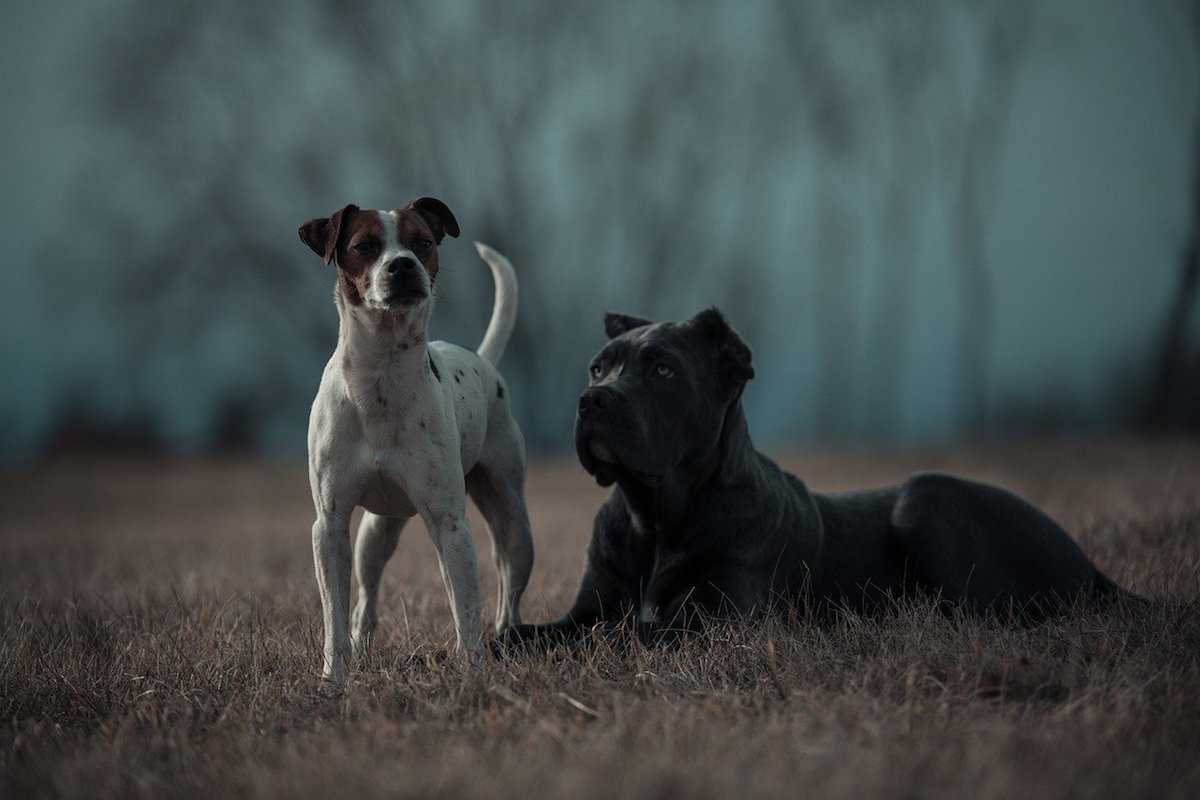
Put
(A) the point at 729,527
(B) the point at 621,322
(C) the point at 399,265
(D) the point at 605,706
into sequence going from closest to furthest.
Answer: (D) the point at 605,706, (C) the point at 399,265, (A) the point at 729,527, (B) the point at 621,322

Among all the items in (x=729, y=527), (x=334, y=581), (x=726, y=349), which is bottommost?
(x=334, y=581)

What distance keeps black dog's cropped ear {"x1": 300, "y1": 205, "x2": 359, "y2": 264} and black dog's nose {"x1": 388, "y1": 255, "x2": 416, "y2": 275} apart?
0.36 m

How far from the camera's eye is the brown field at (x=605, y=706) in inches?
100

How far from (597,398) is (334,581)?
1276 mm

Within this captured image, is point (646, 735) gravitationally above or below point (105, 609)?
above

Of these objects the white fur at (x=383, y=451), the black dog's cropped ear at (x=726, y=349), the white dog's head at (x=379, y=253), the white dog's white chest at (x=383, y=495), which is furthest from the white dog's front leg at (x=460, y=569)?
the black dog's cropped ear at (x=726, y=349)

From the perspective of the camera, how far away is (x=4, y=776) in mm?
3021

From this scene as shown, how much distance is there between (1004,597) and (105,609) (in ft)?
15.1

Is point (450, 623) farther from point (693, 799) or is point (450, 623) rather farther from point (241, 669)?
point (693, 799)

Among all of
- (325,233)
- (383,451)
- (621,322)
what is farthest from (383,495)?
(621,322)

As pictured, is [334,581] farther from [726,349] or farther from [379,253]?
[726,349]

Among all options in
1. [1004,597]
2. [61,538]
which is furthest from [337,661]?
[61,538]

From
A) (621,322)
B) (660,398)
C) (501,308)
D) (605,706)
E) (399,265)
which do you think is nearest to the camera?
(605,706)

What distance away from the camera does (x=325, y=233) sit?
13.9 feet
